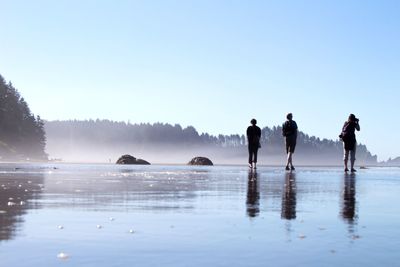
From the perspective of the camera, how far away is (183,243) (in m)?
4.82

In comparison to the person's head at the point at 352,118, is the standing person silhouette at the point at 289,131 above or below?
below

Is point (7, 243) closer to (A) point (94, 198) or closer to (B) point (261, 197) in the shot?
(A) point (94, 198)

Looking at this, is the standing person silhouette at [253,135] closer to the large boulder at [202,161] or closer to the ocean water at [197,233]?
the ocean water at [197,233]

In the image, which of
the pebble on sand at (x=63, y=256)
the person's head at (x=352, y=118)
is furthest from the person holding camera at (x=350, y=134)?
the pebble on sand at (x=63, y=256)

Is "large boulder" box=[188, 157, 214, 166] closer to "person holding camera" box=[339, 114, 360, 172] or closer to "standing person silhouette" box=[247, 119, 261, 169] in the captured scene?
"standing person silhouette" box=[247, 119, 261, 169]

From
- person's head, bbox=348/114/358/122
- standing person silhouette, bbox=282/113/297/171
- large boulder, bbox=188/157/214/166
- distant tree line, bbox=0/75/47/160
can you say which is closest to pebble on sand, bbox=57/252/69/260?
standing person silhouette, bbox=282/113/297/171

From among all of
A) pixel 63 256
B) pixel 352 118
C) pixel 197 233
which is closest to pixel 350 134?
pixel 352 118

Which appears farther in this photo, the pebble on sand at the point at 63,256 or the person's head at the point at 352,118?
the person's head at the point at 352,118

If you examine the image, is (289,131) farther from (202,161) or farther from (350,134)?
(202,161)

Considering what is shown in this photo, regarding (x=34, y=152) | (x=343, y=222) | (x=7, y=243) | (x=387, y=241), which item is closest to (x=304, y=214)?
(x=343, y=222)

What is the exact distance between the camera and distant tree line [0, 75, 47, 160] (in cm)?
11825

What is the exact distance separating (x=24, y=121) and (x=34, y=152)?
771 cm

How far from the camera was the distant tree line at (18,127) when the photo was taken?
388ft

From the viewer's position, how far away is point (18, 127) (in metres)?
122
